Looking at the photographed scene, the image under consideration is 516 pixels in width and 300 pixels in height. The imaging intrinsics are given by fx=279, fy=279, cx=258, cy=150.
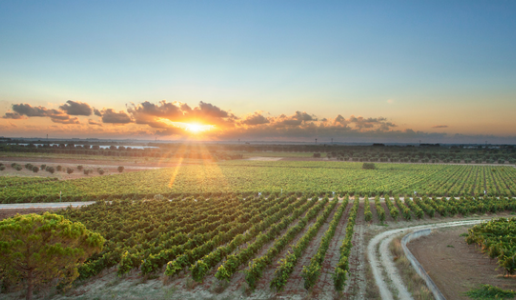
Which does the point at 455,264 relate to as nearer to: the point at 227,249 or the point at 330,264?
the point at 330,264

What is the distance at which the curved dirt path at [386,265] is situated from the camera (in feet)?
44.5

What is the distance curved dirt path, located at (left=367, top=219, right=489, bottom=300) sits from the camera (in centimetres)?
1357

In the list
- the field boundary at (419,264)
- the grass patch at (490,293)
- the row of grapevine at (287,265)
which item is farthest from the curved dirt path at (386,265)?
the row of grapevine at (287,265)

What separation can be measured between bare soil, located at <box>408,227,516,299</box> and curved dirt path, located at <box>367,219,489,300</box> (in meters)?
1.89

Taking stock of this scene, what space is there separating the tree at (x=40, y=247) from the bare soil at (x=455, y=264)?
56.5 ft

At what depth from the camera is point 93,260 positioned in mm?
15414

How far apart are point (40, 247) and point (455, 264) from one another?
22.4 m

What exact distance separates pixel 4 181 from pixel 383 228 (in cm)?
5806

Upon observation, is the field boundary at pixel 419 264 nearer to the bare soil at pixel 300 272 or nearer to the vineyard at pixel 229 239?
the vineyard at pixel 229 239

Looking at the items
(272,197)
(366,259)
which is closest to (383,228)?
(366,259)

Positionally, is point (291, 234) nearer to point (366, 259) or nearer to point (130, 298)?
point (366, 259)

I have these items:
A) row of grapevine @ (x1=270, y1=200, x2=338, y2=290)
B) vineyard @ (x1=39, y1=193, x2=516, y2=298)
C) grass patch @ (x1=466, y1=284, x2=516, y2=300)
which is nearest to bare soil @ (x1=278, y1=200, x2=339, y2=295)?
vineyard @ (x1=39, y1=193, x2=516, y2=298)

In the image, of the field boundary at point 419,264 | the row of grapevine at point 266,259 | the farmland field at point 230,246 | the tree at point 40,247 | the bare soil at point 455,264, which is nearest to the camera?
the tree at point 40,247

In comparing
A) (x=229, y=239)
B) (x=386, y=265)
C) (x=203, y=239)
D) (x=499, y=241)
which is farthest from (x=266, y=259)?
(x=499, y=241)
